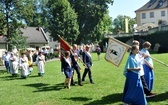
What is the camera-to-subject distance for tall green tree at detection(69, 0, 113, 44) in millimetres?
64312

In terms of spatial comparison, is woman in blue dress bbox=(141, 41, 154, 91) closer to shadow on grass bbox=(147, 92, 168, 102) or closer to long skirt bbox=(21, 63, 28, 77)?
shadow on grass bbox=(147, 92, 168, 102)

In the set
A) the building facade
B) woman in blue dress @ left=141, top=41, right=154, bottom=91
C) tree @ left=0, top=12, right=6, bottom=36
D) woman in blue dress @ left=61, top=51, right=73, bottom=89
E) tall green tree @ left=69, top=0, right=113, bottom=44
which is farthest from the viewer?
the building facade

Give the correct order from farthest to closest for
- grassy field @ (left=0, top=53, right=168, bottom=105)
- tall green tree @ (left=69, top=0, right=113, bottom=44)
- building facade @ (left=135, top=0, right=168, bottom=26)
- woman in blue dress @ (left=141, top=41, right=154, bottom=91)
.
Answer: building facade @ (left=135, top=0, right=168, bottom=26) < tall green tree @ (left=69, top=0, right=113, bottom=44) < woman in blue dress @ (left=141, top=41, right=154, bottom=91) < grassy field @ (left=0, top=53, right=168, bottom=105)

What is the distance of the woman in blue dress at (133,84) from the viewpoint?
9.70 metres

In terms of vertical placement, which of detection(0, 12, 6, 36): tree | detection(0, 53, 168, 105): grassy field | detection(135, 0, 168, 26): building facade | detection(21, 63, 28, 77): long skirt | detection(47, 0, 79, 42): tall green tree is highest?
detection(135, 0, 168, 26): building facade

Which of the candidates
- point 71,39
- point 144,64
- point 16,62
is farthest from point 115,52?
point 71,39

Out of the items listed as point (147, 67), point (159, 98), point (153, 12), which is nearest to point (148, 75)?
point (147, 67)

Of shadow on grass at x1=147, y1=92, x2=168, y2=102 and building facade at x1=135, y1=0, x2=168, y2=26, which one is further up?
building facade at x1=135, y1=0, x2=168, y2=26

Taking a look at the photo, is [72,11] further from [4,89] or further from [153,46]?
[4,89]

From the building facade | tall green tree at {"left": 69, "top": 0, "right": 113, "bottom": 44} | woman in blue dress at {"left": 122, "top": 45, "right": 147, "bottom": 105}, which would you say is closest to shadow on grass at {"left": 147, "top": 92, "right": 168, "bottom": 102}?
woman in blue dress at {"left": 122, "top": 45, "right": 147, "bottom": 105}

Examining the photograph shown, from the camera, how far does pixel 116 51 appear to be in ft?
38.0

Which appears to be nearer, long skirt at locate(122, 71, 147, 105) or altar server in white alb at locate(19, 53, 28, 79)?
long skirt at locate(122, 71, 147, 105)

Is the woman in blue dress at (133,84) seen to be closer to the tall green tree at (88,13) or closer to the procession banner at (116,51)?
the procession banner at (116,51)

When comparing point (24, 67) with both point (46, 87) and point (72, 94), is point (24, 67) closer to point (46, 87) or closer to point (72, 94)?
point (46, 87)
